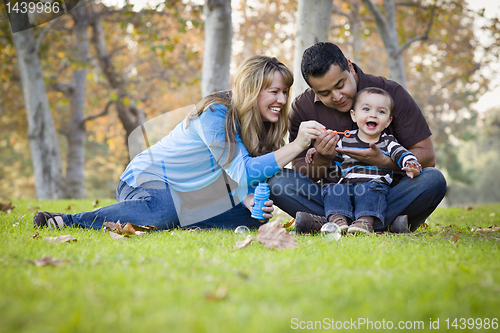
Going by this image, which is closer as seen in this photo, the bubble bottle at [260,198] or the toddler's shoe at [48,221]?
Answer: the toddler's shoe at [48,221]

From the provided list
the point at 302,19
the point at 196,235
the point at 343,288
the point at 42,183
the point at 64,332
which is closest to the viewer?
the point at 64,332

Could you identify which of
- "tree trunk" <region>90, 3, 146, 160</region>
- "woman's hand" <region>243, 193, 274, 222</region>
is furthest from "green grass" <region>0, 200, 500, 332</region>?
"tree trunk" <region>90, 3, 146, 160</region>

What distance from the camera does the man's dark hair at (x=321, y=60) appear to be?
3312 mm

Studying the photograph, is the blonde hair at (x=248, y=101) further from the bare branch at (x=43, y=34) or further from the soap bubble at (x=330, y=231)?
the bare branch at (x=43, y=34)

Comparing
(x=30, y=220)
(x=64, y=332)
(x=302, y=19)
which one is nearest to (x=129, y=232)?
(x=30, y=220)

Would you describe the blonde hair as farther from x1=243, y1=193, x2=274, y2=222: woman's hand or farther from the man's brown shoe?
the man's brown shoe

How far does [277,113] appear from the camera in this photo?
3453 millimetres

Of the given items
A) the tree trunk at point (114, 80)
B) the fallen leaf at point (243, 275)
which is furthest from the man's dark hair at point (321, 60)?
the tree trunk at point (114, 80)

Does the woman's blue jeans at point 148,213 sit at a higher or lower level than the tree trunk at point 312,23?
lower

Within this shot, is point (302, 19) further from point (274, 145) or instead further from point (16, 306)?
point (16, 306)

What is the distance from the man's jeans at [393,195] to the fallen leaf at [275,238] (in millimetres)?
911

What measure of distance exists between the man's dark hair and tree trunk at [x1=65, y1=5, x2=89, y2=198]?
10.5 meters

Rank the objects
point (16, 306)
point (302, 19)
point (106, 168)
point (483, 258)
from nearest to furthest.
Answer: point (16, 306) < point (483, 258) < point (302, 19) < point (106, 168)

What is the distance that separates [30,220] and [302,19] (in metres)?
4.10
